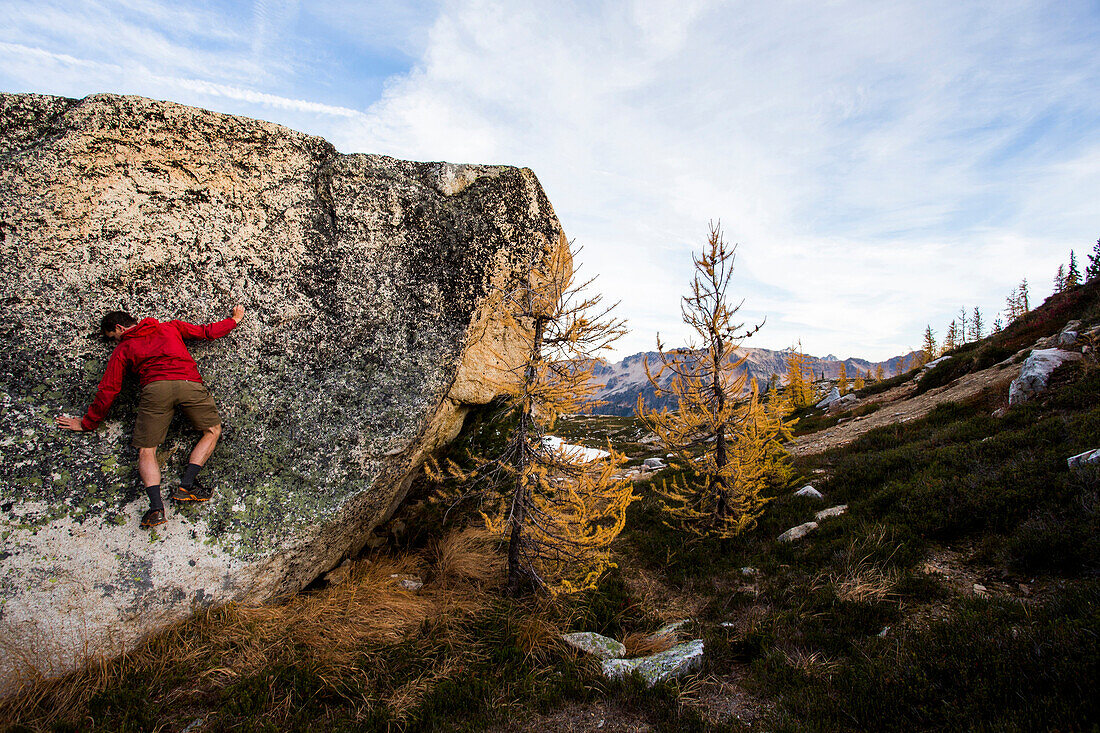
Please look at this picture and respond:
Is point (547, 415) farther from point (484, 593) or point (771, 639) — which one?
point (771, 639)

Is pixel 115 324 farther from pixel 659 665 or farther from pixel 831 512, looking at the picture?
pixel 831 512

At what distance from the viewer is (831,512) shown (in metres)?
8.42

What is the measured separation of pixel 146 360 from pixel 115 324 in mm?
537

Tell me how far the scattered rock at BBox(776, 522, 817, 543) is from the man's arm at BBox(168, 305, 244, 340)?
951 centimetres

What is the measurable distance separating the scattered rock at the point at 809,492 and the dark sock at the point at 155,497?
11381 millimetres

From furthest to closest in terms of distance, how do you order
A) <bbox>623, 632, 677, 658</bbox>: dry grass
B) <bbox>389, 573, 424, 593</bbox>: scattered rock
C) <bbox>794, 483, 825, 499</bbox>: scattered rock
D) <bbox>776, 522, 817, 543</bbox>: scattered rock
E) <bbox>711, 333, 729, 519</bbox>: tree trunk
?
<bbox>794, 483, 825, 499</bbox>: scattered rock, <bbox>711, 333, 729, 519</bbox>: tree trunk, <bbox>776, 522, 817, 543</bbox>: scattered rock, <bbox>389, 573, 424, 593</bbox>: scattered rock, <bbox>623, 632, 677, 658</bbox>: dry grass

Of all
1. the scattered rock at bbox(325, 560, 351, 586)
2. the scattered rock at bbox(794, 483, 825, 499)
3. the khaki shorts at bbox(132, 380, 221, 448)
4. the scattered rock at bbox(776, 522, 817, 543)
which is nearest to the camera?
the khaki shorts at bbox(132, 380, 221, 448)

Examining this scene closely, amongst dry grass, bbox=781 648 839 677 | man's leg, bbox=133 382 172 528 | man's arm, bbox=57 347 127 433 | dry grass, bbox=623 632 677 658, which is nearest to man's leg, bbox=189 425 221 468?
man's leg, bbox=133 382 172 528

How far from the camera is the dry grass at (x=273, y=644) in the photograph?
12.7 feet

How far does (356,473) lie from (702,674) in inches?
187

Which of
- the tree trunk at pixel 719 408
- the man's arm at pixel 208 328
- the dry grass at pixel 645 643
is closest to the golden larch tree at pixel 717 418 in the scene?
the tree trunk at pixel 719 408

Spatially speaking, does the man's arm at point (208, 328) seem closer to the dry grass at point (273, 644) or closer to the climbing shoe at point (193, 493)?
the climbing shoe at point (193, 493)

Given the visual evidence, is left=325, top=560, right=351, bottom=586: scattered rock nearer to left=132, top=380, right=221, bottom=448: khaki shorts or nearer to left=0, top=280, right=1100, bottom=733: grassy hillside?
left=0, top=280, right=1100, bottom=733: grassy hillside

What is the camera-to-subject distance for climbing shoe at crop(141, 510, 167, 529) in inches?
182
